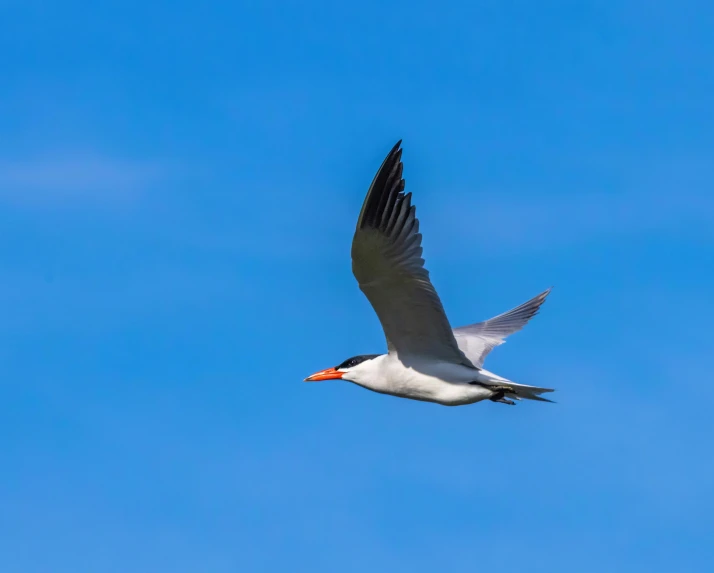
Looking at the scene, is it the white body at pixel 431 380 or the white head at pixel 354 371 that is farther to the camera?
the white head at pixel 354 371

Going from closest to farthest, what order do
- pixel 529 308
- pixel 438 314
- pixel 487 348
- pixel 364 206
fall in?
pixel 364 206, pixel 438 314, pixel 487 348, pixel 529 308

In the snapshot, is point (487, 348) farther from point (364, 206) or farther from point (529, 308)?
point (364, 206)

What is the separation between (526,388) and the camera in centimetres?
1530

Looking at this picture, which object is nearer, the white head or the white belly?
the white belly

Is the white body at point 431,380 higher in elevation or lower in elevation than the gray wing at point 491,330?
lower

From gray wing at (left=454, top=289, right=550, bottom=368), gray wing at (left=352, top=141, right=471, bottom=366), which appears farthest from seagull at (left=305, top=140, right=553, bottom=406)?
gray wing at (left=454, top=289, right=550, bottom=368)

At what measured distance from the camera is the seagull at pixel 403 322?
47.0ft

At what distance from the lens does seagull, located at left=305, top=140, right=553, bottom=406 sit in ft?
47.0

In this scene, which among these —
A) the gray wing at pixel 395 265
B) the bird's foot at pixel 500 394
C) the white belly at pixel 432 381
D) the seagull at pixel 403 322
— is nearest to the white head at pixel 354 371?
the seagull at pixel 403 322

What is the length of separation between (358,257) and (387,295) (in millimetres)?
772

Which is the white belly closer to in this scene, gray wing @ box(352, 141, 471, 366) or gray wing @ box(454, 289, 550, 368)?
gray wing @ box(352, 141, 471, 366)

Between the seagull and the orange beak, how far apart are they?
0.05 ft

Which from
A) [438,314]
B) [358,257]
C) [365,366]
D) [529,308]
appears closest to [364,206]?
[358,257]

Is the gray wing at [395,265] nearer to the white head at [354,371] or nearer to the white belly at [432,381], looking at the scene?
the white belly at [432,381]
